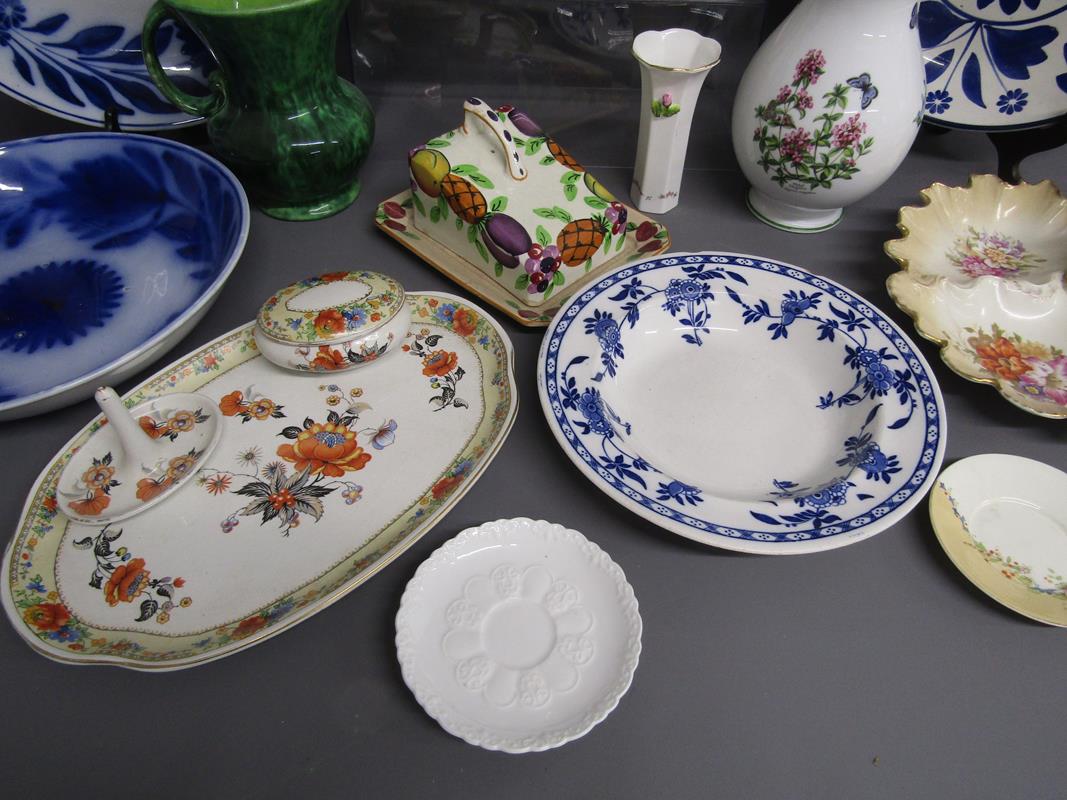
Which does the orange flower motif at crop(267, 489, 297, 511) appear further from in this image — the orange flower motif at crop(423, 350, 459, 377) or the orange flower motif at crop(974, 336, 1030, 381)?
the orange flower motif at crop(974, 336, 1030, 381)

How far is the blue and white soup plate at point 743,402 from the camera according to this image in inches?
22.6

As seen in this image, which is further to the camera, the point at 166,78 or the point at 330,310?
the point at 166,78

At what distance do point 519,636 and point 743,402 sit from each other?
1.07 feet

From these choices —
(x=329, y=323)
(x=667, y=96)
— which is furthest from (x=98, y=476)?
(x=667, y=96)

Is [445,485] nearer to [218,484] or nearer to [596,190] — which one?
[218,484]

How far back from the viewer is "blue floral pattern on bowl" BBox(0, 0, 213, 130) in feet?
2.95

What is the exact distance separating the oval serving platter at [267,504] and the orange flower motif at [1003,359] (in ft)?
1.58

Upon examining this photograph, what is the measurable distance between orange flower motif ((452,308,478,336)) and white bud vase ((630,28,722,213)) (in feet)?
1.04

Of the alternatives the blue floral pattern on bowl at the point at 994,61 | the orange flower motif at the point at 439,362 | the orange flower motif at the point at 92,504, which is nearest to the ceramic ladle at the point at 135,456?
the orange flower motif at the point at 92,504

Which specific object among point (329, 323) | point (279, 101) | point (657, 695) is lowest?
point (657, 695)

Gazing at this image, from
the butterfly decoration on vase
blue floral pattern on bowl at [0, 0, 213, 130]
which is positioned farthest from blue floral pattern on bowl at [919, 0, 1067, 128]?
blue floral pattern on bowl at [0, 0, 213, 130]

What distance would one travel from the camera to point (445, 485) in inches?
25.1

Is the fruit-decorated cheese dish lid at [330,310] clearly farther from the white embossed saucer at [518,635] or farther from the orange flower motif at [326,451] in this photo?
the white embossed saucer at [518,635]

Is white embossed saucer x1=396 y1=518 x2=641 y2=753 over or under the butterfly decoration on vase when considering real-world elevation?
under
